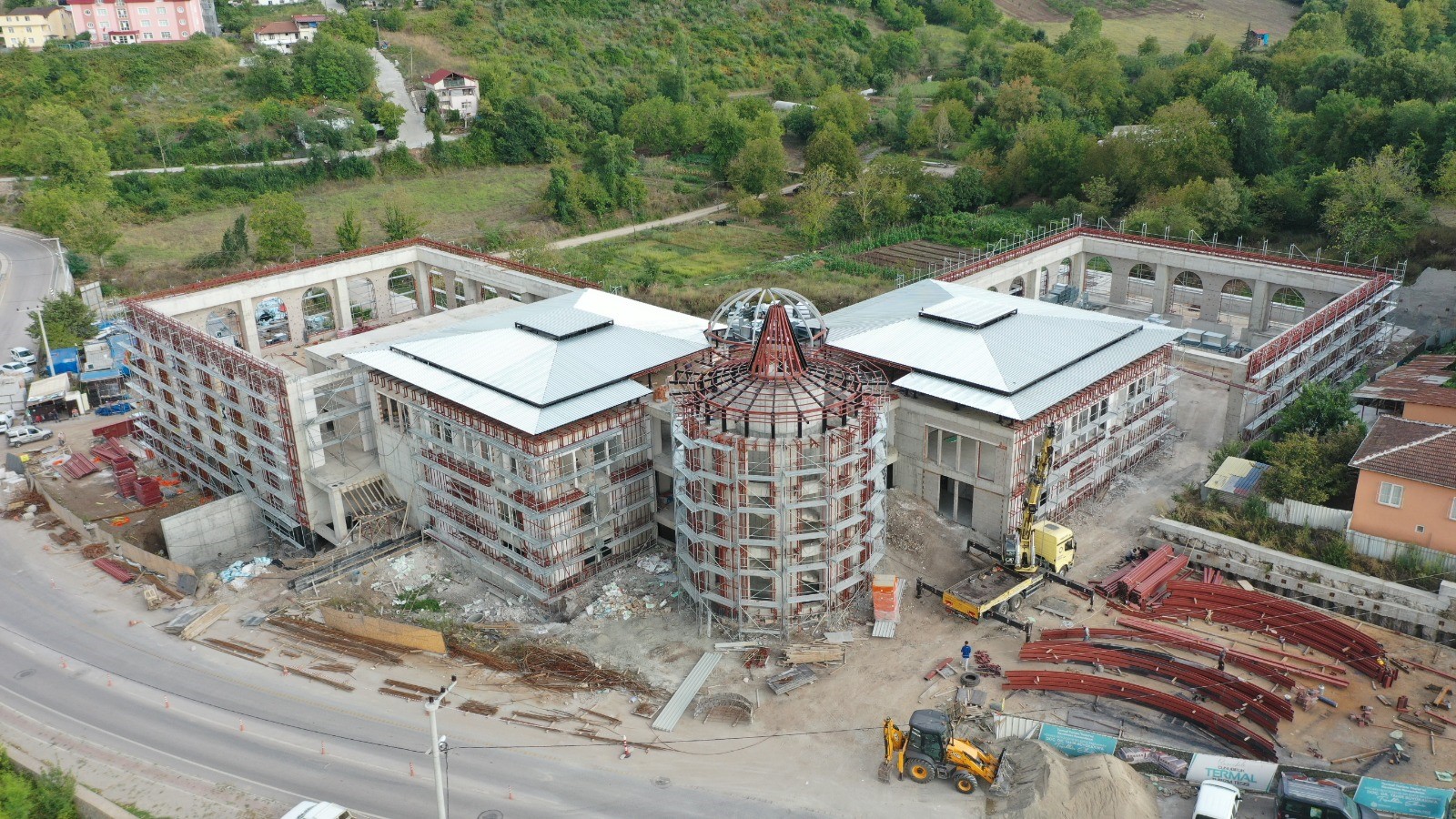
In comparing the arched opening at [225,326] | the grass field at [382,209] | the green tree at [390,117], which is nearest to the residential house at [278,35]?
the green tree at [390,117]

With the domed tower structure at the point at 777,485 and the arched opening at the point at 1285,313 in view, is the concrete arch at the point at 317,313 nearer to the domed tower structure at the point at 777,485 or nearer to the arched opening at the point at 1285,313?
the domed tower structure at the point at 777,485

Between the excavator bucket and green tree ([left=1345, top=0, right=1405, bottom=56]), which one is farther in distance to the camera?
green tree ([left=1345, top=0, right=1405, bottom=56])

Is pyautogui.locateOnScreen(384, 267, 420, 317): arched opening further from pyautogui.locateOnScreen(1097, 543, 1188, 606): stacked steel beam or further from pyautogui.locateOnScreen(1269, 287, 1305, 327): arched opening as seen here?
pyautogui.locateOnScreen(1269, 287, 1305, 327): arched opening

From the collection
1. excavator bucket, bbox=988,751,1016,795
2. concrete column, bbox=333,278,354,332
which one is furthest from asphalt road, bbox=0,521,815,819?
concrete column, bbox=333,278,354,332

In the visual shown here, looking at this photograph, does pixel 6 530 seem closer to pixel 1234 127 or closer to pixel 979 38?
pixel 1234 127

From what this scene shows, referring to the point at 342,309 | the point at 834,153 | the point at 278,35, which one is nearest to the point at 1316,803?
the point at 342,309

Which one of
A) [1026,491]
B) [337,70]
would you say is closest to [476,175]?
[337,70]
